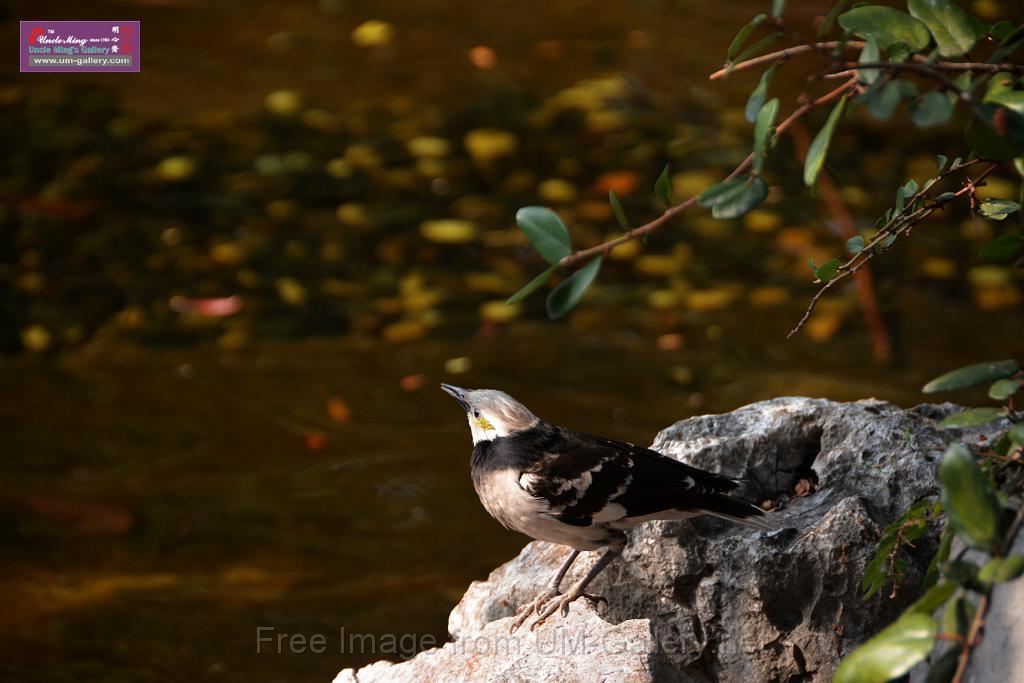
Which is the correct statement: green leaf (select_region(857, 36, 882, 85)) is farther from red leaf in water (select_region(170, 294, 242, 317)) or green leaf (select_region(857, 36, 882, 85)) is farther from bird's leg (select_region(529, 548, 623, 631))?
red leaf in water (select_region(170, 294, 242, 317))

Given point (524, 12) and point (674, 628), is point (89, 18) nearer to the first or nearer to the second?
point (524, 12)

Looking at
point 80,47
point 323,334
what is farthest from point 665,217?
point 80,47

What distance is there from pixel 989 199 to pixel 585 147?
190 inches

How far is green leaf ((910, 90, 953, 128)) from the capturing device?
1.63m

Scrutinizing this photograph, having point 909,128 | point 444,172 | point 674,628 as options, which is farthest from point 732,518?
point 909,128

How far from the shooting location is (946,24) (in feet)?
6.23

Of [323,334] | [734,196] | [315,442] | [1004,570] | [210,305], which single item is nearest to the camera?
[1004,570]

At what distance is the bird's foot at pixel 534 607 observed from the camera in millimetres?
2793

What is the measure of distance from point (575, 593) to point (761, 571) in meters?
0.44

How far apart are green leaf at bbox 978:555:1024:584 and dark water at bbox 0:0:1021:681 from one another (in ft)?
8.09

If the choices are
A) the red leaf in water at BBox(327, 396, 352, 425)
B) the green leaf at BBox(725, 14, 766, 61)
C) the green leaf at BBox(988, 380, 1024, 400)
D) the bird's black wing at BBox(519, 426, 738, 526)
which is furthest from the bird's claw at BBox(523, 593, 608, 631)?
the red leaf in water at BBox(327, 396, 352, 425)

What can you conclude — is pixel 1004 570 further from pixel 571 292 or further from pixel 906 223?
pixel 906 223

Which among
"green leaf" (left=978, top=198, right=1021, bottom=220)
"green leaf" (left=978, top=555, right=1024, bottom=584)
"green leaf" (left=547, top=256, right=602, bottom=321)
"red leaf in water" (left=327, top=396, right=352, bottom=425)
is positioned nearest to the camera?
"green leaf" (left=978, top=555, right=1024, bottom=584)

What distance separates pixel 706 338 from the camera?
5.69 metres
